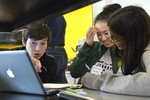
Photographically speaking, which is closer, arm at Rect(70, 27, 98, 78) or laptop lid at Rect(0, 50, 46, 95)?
laptop lid at Rect(0, 50, 46, 95)

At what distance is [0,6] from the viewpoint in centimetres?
95

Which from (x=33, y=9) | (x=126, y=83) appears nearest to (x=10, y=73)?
(x=33, y=9)

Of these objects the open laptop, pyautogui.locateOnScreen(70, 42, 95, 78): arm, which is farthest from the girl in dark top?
the open laptop

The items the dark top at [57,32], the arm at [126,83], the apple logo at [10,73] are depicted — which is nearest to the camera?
the arm at [126,83]

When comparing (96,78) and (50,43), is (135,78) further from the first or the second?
(50,43)

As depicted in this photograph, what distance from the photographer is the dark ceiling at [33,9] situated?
88cm

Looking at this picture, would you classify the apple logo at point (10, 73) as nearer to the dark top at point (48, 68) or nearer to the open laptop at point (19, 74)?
the open laptop at point (19, 74)

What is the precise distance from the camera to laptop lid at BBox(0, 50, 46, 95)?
0.76m

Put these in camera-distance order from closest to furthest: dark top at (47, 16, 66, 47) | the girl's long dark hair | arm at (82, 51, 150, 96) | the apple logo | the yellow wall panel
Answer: arm at (82, 51, 150, 96) → the apple logo → the girl's long dark hair → dark top at (47, 16, 66, 47) → the yellow wall panel

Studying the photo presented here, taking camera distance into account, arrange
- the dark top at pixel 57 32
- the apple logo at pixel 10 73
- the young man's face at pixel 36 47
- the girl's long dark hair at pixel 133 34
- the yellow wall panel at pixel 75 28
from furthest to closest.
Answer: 1. the yellow wall panel at pixel 75 28
2. the dark top at pixel 57 32
3. the young man's face at pixel 36 47
4. the girl's long dark hair at pixel 133 34
5. the apple logo at pixel 10 73

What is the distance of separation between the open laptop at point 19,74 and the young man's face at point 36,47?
65cm

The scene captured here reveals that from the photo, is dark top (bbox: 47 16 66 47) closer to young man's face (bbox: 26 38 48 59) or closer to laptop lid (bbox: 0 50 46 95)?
young man's face (bbox: 26 38 48 59)

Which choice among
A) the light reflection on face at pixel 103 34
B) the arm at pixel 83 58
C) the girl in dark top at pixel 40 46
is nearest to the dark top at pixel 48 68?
the girl in dark top at pixel 40 46

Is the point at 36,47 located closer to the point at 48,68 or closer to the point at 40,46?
the point at 40,46
